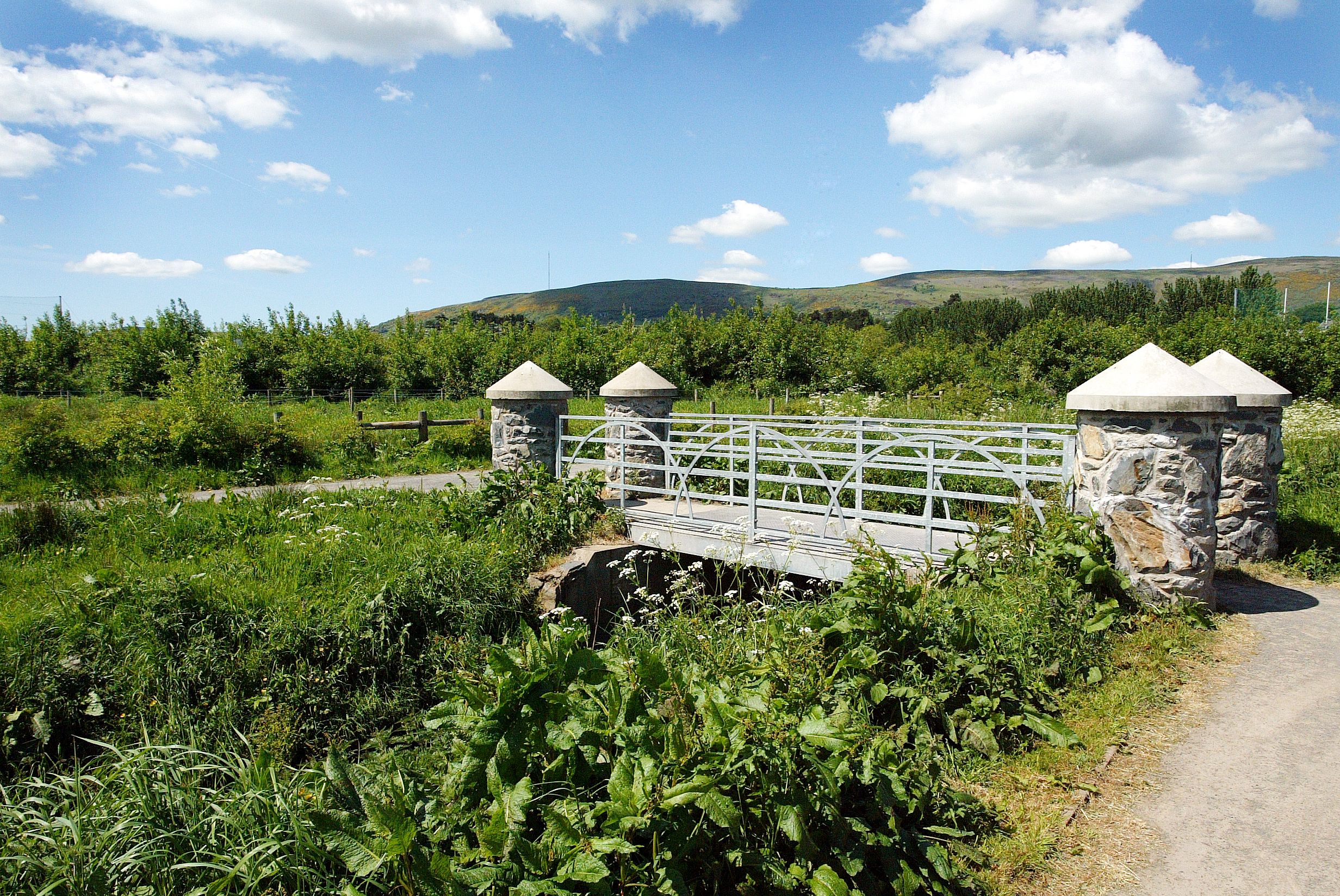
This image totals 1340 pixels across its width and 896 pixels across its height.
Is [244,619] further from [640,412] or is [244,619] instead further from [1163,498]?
[1163,498]

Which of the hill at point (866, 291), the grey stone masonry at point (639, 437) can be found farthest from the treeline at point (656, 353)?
the hill at point (866, 291)

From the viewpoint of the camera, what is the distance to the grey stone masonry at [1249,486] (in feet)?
21.6

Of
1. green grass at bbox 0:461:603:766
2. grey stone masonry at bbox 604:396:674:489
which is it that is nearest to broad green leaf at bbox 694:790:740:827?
green grass at bbox 0:461:603:766

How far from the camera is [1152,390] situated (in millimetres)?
4973

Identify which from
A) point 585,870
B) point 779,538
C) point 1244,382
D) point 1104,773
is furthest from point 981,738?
point 1244,382

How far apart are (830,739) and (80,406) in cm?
2092

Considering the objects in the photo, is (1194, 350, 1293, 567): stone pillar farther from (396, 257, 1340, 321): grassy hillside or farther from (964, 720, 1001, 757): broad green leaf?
(396, 257, 1340, 321): grassy hillside

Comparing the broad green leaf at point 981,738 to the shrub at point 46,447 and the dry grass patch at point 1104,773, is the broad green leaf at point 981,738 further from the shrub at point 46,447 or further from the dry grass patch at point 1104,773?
the shrub at point 46,447

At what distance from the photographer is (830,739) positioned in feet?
7.63

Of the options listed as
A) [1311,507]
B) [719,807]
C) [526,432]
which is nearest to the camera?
[719,807]

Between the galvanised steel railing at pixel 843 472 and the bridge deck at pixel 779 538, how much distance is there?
0.06 m

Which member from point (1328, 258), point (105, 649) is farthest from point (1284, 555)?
point (1328, 258)

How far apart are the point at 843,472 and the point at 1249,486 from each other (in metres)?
4.24

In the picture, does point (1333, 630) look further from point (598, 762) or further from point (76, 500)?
point (76, 500)
